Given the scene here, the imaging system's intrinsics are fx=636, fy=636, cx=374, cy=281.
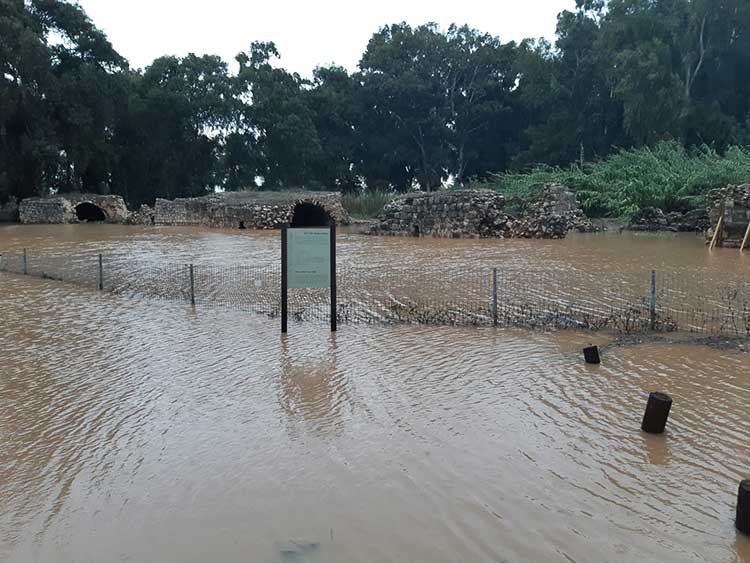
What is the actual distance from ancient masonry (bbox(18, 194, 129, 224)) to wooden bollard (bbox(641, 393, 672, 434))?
137ft

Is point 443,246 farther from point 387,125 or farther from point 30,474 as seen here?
point 387,125

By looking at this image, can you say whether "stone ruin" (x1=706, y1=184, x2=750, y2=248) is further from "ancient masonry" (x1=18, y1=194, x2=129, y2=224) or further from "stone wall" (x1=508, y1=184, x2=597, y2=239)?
"ancient masonry" (x1=18, y1=194, x2=129, y2=224)

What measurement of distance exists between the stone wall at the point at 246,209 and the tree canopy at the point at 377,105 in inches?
374

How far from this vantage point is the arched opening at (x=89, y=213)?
45594 mm

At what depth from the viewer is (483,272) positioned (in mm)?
16344

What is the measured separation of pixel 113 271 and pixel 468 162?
1724 inches

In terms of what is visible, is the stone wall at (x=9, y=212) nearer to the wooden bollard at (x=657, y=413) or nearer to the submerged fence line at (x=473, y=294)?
the submerged fence line at (x=473, y=294)

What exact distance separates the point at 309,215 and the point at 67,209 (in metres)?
15.8

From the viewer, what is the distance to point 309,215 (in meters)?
41.5

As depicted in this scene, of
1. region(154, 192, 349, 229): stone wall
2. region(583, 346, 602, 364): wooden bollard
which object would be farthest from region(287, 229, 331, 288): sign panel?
region(154, 192, 349, 229): stone wall

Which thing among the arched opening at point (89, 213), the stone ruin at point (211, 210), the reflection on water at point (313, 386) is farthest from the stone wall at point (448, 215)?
the arched opening at point (89, 213)

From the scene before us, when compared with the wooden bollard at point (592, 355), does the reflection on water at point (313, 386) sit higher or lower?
Answer: lower

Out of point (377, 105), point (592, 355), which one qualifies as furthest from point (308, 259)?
point (377, 105)

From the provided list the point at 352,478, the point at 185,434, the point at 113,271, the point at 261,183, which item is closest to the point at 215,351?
the point at 185,434
